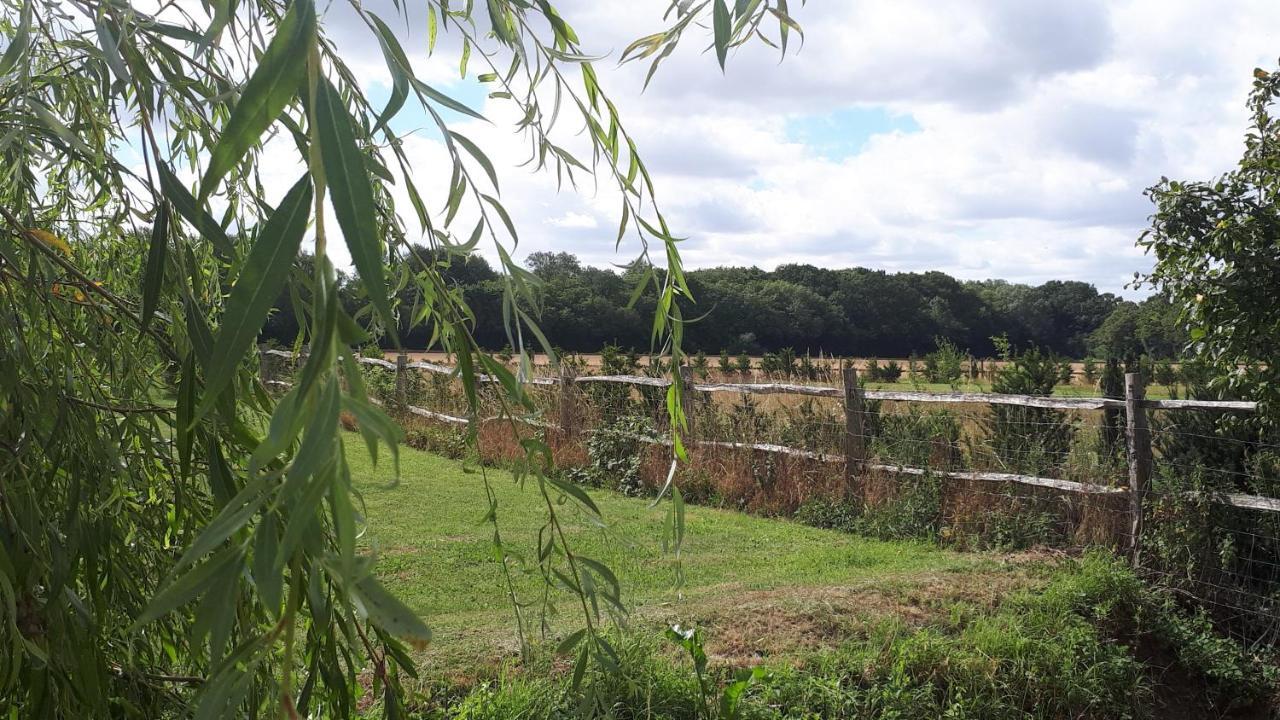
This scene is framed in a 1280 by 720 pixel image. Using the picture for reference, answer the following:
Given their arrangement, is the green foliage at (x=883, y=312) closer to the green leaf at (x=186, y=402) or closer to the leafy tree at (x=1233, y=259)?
the leafy tree at (x=1233, y=259)

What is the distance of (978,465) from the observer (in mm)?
7480

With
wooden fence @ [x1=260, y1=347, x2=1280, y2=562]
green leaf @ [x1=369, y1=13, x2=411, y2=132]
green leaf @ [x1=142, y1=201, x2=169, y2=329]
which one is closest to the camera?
green leaf @ [x1=369, y1=13, x2=411, y2=132]

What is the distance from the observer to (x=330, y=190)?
1.61 ft

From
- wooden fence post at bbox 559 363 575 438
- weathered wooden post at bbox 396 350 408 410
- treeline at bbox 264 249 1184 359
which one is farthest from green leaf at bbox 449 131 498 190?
treeline at bbox 264 249 1184 359

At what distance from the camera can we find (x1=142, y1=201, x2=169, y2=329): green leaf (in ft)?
3.09

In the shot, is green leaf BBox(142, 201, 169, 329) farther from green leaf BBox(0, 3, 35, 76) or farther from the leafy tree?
the leafy tree

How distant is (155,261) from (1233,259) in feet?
20.0

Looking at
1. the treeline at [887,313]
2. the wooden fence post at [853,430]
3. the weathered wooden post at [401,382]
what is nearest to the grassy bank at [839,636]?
the wooden fence post at [853,430]

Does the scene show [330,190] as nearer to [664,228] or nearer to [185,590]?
[185,590]

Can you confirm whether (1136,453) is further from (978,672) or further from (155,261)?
(155,261)

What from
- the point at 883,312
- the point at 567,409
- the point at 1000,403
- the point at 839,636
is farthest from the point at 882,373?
the point at 839,636

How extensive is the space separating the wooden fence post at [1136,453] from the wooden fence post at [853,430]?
2103mm

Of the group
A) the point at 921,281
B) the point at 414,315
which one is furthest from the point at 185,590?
the point at 921,281

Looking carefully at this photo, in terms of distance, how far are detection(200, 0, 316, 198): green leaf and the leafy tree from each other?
6.10 meters
